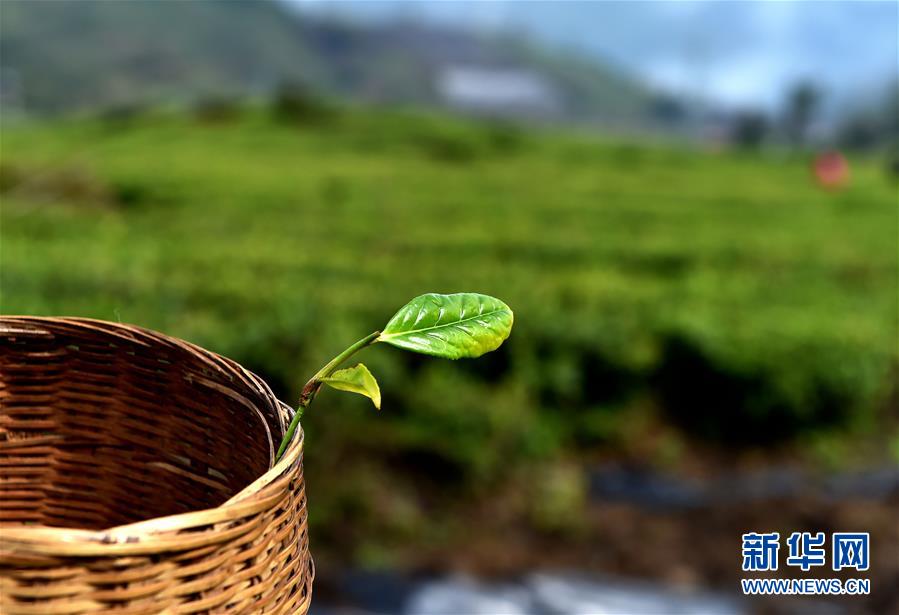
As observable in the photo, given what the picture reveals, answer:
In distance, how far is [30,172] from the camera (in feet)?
26.1

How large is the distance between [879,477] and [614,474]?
1280mm

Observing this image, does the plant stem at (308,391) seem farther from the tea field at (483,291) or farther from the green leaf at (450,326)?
the tea field at (483,291)

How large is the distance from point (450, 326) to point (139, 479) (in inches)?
13.9

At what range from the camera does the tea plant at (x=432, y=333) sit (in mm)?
543

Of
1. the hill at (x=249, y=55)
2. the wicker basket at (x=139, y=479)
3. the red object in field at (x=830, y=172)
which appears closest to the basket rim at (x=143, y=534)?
the wicker basket at (x=139, y=479)

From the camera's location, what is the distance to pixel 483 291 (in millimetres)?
4480

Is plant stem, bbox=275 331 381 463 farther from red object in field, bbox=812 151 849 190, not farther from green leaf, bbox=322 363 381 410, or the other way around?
red object in field, bbox=812 151 849 190

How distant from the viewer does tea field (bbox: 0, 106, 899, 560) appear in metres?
3.45

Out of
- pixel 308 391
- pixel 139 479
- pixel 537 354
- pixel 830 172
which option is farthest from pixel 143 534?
pixel 830 172

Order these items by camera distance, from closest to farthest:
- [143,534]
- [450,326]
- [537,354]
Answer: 1. [143,534]
2. [450,326]
3. [537,354]

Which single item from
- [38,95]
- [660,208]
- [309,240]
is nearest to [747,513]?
[309,240]

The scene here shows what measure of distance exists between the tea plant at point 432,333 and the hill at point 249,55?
85.0 feet

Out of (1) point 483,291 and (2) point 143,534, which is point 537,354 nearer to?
(1) point 483,291

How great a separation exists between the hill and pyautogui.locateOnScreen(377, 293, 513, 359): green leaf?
1020 inches
